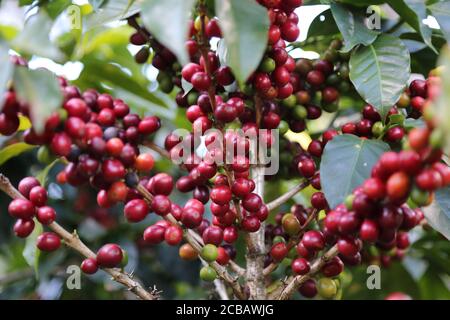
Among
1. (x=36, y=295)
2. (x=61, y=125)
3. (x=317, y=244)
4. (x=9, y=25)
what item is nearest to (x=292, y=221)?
(x=317, y=244)

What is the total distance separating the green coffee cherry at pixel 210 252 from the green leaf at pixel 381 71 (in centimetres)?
34

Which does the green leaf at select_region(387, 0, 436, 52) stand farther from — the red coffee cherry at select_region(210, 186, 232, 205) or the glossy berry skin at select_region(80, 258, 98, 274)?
the glossy berry skin at select_region(80, 258, 98, 274)

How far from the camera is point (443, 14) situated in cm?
103

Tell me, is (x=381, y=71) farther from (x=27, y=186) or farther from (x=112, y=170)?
(x=27, y=186)

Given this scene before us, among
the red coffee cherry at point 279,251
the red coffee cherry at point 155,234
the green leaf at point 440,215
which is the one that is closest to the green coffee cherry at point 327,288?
the red coffee cherry at point 279,251

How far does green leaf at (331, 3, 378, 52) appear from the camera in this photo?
940 mm

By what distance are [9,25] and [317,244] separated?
1242 millimetres

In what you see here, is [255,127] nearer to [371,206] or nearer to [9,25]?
[371,206]

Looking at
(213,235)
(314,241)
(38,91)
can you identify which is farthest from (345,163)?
(38,91)

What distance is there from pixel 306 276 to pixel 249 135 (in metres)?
0.24

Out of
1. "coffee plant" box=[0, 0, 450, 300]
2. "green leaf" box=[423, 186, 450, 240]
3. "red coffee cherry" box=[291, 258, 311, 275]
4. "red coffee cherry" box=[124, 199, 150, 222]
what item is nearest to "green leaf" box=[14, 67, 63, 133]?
"coffee plant" box=[0, 0, 450, 300]

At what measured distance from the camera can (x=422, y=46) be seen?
1.15 m

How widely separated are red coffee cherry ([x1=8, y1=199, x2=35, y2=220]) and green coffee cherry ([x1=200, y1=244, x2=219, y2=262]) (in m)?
0.27

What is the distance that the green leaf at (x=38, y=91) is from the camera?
1.88 feet
